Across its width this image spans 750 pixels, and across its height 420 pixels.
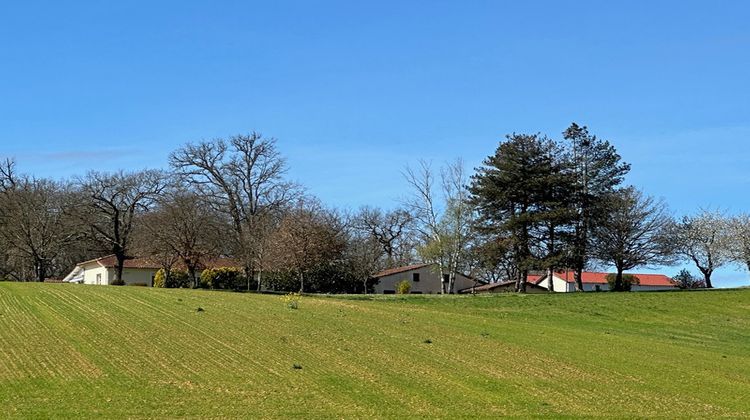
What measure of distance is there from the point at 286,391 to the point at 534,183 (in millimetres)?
48342

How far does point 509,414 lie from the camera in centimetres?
1571

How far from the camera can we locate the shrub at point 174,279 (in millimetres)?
71188

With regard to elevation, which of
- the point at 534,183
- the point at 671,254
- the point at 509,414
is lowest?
the point at 509,414

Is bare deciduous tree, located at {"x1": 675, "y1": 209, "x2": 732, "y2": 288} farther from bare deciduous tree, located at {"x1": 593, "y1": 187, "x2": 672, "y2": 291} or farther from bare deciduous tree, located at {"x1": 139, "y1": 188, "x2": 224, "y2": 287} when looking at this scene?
bare deciduous tree, located at {"x1": 139, "y1": 188, "x2": 224, "y2": 287}

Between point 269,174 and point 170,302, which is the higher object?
point 269,174

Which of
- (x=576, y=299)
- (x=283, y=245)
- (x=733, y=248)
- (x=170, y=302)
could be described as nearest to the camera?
(x=170, y=302)

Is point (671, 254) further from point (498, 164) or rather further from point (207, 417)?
point (207, 417)

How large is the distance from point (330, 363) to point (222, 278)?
2154 inches

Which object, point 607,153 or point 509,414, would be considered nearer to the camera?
point 509,414

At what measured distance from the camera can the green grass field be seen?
15719mm

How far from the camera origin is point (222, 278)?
73.4 m

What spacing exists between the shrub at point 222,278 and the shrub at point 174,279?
1.91 m

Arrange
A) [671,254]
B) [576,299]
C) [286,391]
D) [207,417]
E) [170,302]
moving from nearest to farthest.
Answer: [207,417]
[286,391]
[170,302]
[576,299]
[671,254]

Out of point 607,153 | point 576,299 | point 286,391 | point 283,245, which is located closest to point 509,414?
point 286,391
